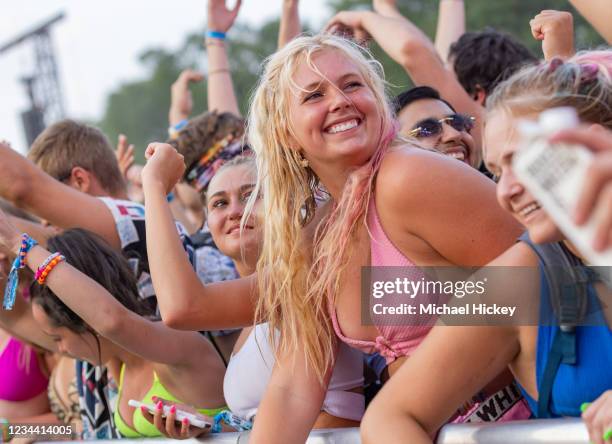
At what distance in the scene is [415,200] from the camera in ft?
7.18

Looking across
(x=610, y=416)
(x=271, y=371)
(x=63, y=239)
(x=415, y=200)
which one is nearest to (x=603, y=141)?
(x=610, y=416)

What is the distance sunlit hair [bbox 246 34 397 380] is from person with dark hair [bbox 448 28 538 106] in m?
1.16

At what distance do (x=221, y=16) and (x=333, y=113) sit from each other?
2148 mm

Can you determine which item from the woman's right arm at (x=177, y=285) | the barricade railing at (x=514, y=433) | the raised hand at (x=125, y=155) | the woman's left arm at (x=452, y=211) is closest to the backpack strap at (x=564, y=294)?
the barricade railing at (x=514, y=433)

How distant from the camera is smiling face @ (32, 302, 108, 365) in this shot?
332 cm

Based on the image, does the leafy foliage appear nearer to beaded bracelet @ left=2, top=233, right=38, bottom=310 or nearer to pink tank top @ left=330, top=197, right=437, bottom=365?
beaded bracelet @ left=2, top=233, right=38, bottom=310

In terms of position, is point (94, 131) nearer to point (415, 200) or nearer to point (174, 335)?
point (174, 335)

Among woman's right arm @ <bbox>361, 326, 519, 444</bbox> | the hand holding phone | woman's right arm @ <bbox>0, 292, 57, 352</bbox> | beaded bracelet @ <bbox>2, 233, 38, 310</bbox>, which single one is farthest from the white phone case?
A: woman's right arm @ <bbox>0, 292, 57, 352</bbox>

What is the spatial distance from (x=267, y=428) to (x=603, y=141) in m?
1.45

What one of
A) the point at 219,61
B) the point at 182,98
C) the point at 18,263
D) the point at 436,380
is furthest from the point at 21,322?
the point at 436,380

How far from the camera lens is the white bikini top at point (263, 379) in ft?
8.76

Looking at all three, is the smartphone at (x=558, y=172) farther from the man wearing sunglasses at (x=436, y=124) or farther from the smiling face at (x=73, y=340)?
the smiling face at (x=73, y=340)

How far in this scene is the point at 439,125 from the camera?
9.99ft

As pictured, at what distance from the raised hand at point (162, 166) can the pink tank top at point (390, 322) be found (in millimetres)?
731
